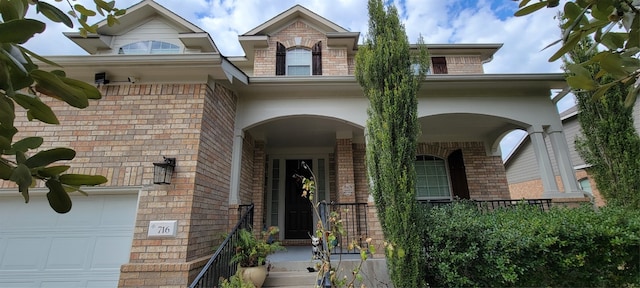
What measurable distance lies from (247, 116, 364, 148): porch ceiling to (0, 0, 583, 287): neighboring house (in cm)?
5

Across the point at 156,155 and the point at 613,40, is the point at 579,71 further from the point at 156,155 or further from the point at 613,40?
the point at 156,155

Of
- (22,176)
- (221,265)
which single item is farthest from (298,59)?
(22,176)

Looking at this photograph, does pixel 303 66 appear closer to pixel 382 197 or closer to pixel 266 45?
pixel 266 45

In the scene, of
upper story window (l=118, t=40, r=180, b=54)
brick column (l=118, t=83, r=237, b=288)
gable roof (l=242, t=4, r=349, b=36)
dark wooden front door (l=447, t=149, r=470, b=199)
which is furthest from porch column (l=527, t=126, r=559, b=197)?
upper story window (l=118, t=40, r=180, b=54)

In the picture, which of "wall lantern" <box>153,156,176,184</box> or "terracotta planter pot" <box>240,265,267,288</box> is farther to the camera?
"terracotta planter pot" <box>240,265,267,288</box>

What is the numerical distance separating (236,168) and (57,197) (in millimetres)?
4349

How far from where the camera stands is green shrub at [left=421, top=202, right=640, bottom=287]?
11.0 ft

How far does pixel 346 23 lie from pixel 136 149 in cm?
595

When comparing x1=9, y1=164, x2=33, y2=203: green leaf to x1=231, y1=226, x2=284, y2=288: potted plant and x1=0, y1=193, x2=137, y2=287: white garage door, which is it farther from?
x1=0, y1=193, x2=137, y2=287: white garage door

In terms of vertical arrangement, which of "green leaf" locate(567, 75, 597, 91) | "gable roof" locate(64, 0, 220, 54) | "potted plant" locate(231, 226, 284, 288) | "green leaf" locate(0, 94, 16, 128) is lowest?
"potted plant" locate(231, 226, 284, 288)

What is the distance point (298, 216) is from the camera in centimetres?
715

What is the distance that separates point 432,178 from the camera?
7.28 m

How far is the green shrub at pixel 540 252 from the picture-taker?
3357 mm

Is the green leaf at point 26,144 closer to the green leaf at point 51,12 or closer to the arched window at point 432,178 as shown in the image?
the green leaf at point 51,12
